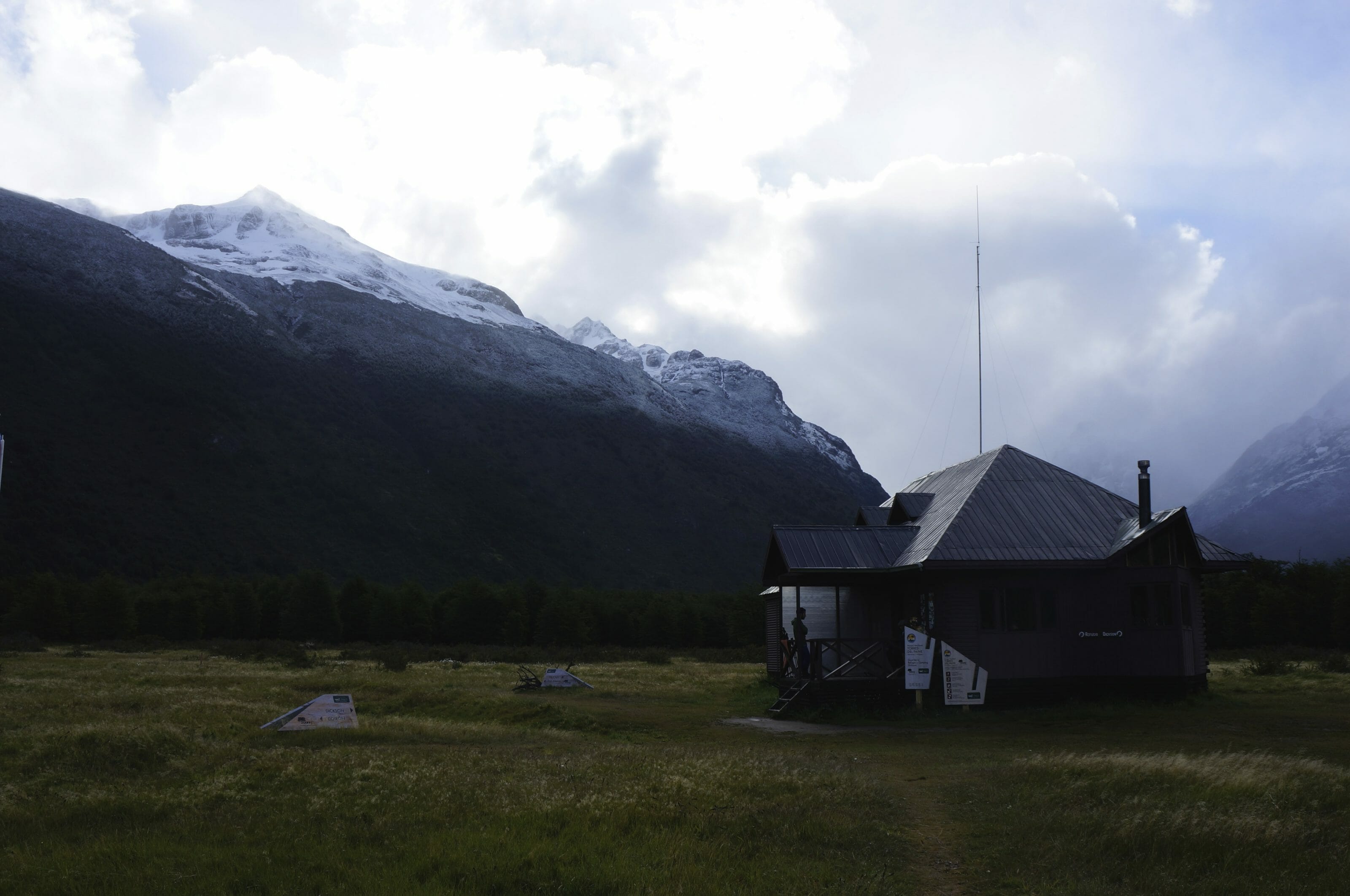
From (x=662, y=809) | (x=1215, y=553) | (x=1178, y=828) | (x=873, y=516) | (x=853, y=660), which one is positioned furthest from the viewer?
(x=873, y=516)

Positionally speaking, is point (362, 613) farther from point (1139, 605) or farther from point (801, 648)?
point (1139, 605)

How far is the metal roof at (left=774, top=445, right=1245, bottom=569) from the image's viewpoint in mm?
27938

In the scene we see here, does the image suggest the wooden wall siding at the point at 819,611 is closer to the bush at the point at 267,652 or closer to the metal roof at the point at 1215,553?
the metal roof at the point at 1215,553

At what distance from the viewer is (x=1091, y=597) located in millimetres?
28422

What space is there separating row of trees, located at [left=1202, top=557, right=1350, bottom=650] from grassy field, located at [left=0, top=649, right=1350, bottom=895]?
134 ft

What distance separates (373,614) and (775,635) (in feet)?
177

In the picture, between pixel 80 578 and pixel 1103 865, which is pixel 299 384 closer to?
pixel 80 578

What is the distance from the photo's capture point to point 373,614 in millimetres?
83812

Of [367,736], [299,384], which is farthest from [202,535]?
[367,736]

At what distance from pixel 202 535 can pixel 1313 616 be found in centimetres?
11175

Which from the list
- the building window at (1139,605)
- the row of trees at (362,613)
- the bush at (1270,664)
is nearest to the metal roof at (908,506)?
the building window at (1139,605)

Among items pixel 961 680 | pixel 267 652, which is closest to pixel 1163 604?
pixel 961 680

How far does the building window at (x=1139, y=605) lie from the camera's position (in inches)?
1121

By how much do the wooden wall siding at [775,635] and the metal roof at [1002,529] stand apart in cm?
598
